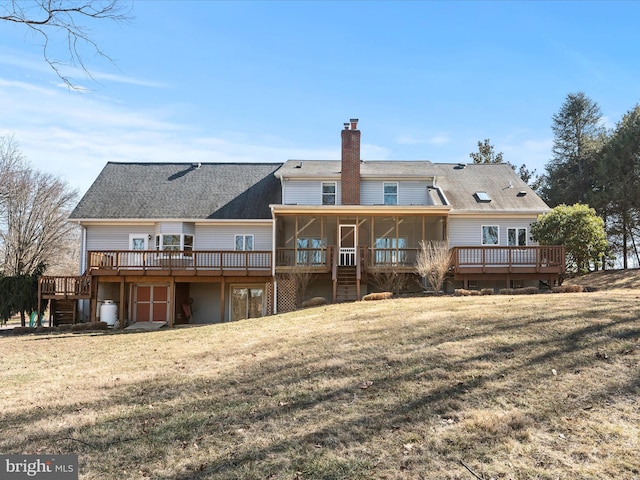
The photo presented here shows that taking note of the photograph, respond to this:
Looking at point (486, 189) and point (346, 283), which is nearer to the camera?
point (346, 283)

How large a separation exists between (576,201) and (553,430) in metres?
Result: 35.4

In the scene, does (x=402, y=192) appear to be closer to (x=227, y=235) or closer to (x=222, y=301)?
(x=227, y=235)

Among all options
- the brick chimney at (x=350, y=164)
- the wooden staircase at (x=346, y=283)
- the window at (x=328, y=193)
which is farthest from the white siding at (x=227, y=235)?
the wooden staircase at (x=346, y=283)

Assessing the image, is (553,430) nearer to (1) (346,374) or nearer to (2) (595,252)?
(1) (346,374)

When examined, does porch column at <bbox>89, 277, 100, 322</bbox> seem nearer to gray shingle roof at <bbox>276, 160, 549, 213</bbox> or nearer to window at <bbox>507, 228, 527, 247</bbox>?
gray shingle roof at <bbox>276, 160, 549, 213</bbox>

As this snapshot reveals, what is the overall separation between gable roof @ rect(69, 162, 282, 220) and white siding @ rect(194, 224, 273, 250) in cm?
58

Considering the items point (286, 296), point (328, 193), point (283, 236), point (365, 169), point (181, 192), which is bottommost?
point (286, 296)

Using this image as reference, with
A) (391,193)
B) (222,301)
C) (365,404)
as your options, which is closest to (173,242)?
(222,301)

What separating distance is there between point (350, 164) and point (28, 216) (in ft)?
89.2

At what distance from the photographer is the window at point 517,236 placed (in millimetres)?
25312

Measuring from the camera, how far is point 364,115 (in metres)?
26.6

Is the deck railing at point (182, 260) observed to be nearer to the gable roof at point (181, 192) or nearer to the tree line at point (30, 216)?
the gable roof at point (181, 192)

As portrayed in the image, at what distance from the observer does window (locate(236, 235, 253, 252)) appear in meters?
25.4

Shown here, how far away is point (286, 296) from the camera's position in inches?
888
